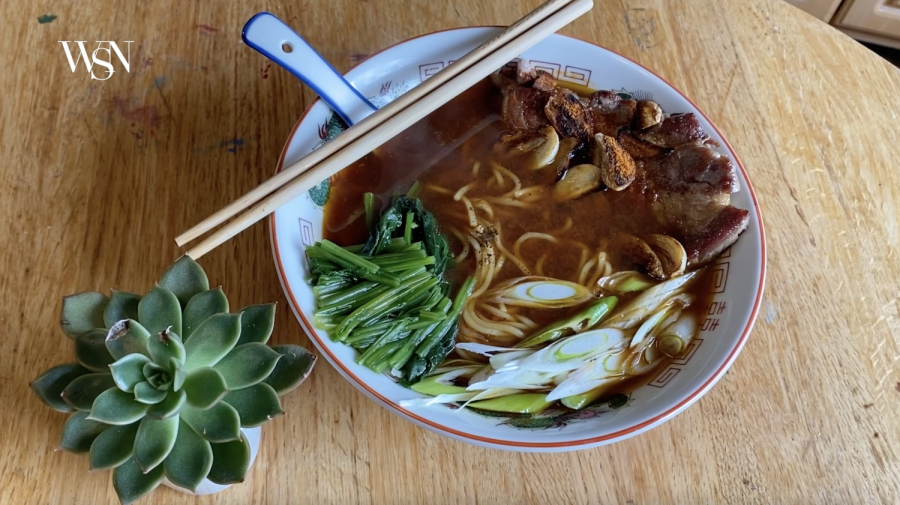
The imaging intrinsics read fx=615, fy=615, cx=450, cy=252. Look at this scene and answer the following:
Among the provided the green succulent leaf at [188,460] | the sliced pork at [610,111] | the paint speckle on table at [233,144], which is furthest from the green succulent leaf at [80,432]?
the sliced pork at [610,111]

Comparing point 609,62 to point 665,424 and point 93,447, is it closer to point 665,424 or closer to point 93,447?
point 665,424

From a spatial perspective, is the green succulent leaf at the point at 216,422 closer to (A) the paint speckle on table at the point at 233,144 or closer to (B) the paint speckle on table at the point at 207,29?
(A) the paint speckle on table at the point at 233,144

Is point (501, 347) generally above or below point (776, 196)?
below

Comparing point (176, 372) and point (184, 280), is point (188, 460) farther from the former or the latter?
point (184, 280)

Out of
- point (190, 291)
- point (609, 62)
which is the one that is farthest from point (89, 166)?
point (609, 62)

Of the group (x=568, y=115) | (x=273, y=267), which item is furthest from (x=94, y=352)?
(x=568, y=115)

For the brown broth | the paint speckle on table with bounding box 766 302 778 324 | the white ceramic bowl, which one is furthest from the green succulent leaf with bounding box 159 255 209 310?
the paint speckle on table with bounding box 766 302 778 324
